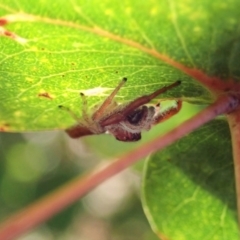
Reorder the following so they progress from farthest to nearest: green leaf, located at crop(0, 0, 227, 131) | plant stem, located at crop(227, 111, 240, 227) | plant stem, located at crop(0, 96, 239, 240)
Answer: plant stem, located at crop(227, 111, 240, 227) < green leaf, located at crop(0, 0, 227, 131) < plant stem, located at crop(0, 96, 239, 240)

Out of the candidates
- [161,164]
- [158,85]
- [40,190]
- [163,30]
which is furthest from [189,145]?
[40,190]

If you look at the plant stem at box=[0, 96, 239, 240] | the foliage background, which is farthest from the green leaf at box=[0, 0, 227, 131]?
the plant stem at box=[0, 96, 239, 240]

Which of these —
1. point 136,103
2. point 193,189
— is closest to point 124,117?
point 136,103

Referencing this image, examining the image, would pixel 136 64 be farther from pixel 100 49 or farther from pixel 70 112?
pixel 70 112

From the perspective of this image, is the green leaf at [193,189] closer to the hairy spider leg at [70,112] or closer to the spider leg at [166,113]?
the spider leg at [166,113]

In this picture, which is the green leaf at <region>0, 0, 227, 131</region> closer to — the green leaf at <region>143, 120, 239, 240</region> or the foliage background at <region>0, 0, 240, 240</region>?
the foliage background at <region>0, 0, 240, 240</region>
